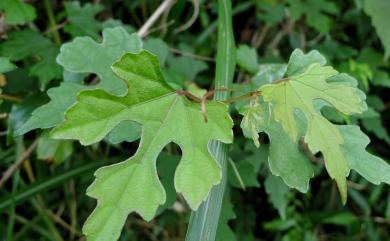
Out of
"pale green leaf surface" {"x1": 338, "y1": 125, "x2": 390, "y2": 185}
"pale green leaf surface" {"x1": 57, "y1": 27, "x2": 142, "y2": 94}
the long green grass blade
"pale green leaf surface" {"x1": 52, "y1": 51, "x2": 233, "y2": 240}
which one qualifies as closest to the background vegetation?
the long green grass blade

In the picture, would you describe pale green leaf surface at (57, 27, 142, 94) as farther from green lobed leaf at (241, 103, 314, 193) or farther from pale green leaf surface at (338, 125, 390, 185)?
pale green leaf surface at (338, 125, 390, 185)

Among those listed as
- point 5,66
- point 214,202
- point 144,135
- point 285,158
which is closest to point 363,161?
point 285,158

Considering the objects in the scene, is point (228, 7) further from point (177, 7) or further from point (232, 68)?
point (177, 7)

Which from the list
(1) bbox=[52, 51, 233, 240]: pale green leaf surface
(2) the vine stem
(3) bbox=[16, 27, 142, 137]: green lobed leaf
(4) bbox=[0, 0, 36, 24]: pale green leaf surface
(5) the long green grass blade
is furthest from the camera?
(5) the long green grass blade

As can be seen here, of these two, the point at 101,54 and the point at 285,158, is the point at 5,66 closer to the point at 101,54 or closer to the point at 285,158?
the point at 101,54

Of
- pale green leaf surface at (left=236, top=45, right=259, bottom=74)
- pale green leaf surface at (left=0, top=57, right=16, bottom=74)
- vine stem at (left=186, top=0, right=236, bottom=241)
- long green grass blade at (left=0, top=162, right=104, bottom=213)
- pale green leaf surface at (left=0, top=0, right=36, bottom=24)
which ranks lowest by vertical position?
long green grass blade at (left=0, top=162, right=104, bottom=213)

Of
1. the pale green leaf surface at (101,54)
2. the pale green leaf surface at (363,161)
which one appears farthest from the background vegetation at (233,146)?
the pale green leaf surface at (363,161)
